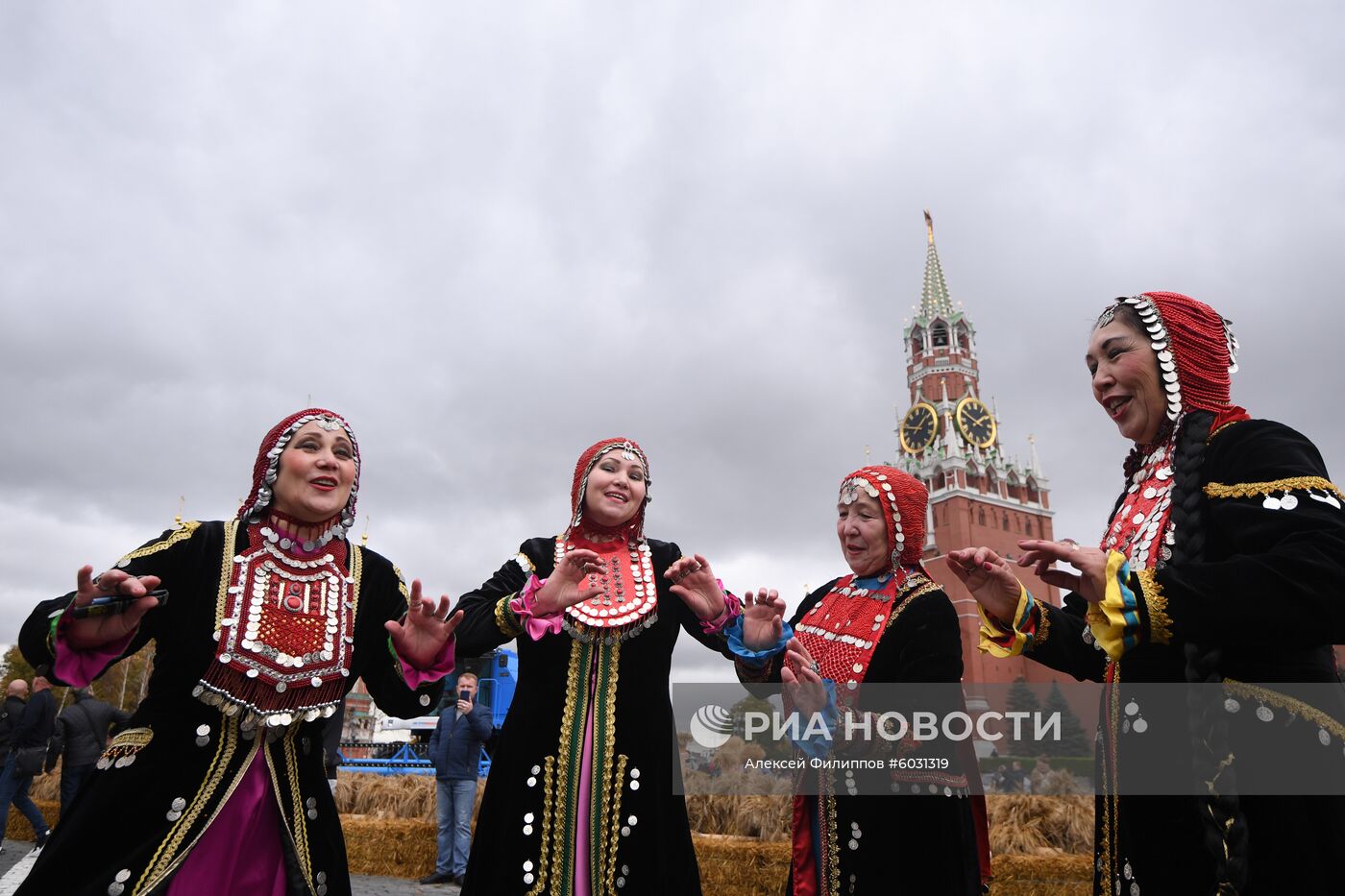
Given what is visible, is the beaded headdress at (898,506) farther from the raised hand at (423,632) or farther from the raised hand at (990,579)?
the raised hand at (423,632)

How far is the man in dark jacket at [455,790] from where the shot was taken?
7984 millimetres

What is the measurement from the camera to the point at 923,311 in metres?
76.1

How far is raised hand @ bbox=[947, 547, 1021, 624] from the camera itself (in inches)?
108

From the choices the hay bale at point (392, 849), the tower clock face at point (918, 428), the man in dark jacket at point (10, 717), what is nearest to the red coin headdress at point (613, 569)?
the hay bale at point (392, 849)

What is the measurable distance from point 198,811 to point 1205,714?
3.21 meters

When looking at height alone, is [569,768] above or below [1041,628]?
below

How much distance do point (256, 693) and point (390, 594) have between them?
0.74 meters

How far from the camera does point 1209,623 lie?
7.14 ft

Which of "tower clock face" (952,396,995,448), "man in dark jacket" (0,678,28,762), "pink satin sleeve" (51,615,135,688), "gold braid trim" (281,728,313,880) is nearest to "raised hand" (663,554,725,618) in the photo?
"gold braid trim" (281,728,313,880)

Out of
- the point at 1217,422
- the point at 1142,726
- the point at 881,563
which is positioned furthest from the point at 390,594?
the point at 1217,422

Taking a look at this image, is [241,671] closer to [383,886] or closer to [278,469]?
[278,469]

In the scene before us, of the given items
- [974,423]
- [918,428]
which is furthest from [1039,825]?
[974,423]

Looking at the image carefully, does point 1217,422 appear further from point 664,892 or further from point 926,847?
point 664,892

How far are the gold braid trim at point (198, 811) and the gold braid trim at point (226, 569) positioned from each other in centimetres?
38
